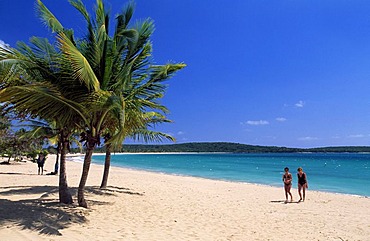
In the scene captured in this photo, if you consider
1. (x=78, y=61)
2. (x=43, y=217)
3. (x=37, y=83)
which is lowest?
(x=43, y=217)

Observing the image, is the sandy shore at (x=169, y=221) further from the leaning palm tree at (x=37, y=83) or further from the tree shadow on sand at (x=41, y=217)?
the leaning palm tree at (x=37, y=83)

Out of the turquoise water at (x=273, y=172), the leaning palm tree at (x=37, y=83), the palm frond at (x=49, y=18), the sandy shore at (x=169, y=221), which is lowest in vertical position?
the turquoise water at (x=273, y=172)

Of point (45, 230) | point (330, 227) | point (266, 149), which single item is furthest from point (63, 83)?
point (266, 149)

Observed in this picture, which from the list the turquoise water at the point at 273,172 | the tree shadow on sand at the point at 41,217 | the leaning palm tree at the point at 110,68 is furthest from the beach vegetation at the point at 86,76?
the turquoise water at the point at 273,172

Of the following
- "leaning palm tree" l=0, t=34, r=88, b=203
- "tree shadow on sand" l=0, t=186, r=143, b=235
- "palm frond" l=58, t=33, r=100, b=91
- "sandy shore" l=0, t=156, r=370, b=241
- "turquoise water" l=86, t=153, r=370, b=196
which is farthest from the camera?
"turquoise water" l=86, t=153, r=370, b=196

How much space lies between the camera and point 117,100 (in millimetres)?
6457

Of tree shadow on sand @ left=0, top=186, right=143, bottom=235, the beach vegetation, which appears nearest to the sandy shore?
tree shadow on sand @ left=0, top=186, right=143, bottom=235

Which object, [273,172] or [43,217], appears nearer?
[43,217]

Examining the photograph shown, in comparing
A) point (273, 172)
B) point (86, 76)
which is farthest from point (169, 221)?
point (273, 172)

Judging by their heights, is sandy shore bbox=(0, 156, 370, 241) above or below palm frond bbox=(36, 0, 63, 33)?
below

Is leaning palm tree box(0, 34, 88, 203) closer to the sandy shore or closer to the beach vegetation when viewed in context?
the beach vegetation

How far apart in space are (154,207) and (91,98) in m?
4.11

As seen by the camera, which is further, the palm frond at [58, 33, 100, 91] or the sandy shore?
the palm frond at [58, 33, 100, 91]

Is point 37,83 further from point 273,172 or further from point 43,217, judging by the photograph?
point 273,172
